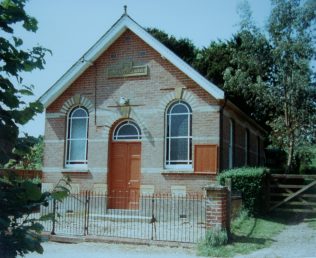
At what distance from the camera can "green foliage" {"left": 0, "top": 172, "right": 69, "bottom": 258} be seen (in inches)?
126

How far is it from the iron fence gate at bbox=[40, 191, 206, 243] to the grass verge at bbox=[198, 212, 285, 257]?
3.95 feet

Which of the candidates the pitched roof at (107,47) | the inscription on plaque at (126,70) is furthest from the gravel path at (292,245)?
the inscription on plaque at (126,70)

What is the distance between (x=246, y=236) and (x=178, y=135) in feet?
19.4

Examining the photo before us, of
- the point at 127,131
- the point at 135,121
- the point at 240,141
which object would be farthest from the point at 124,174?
the point at 240,141

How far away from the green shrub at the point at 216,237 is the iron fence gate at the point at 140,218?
1.39 meters

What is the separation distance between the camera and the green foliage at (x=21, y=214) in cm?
320

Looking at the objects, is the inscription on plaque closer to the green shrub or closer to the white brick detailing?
the white brick detailing

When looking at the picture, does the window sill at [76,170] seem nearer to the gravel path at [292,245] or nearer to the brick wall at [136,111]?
the brick wall at [136,111]

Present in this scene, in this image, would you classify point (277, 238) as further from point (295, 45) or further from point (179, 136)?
point (295, 45)

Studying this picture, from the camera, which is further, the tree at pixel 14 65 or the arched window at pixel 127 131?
the arched window at pixel 127 131

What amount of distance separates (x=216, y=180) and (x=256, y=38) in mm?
8864

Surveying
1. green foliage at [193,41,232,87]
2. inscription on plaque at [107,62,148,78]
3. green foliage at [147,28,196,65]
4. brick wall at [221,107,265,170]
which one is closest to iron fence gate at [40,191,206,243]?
brick wall at [221,107,265,170]

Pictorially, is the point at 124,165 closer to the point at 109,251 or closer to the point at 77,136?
the point at 77,136

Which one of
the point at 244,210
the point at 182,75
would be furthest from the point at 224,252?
the point at 182,75
